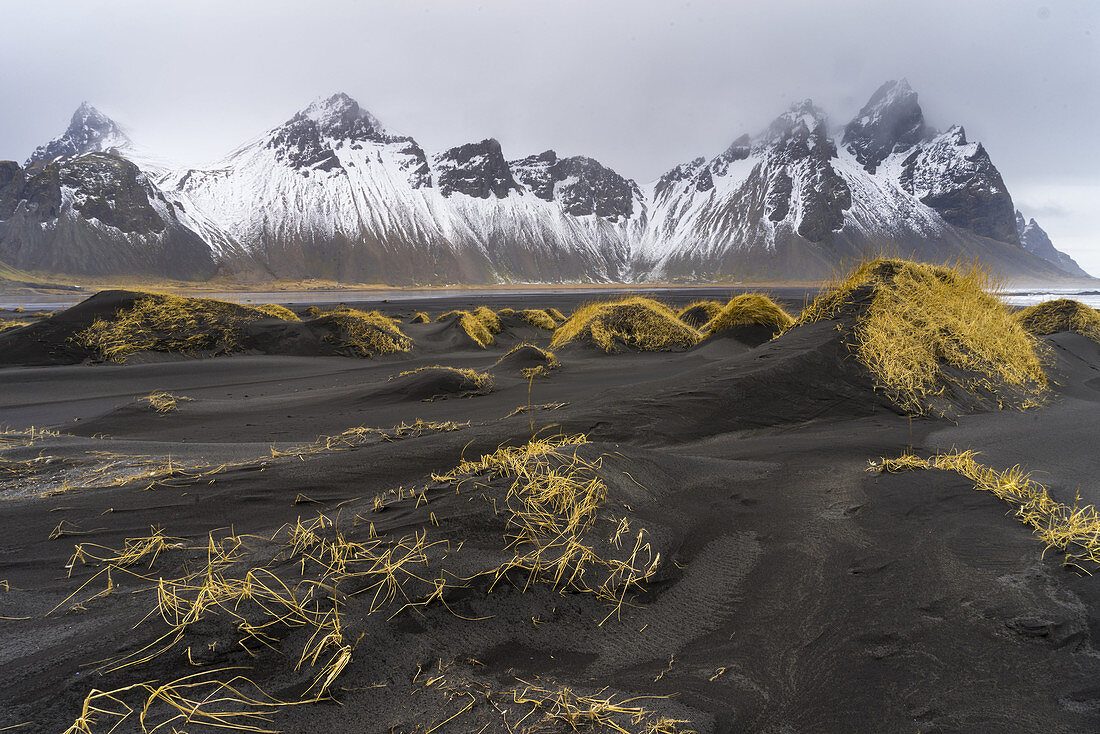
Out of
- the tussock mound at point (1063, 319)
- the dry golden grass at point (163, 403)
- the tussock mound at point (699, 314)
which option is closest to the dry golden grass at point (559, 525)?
the dry golden grass at point (163, 403)

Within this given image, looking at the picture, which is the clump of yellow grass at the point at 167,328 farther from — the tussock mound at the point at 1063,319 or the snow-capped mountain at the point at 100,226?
the snow-capped mountain at the point at 100,226

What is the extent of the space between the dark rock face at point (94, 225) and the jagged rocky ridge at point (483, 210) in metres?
0.31

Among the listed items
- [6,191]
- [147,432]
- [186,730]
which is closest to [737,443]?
[186,730]

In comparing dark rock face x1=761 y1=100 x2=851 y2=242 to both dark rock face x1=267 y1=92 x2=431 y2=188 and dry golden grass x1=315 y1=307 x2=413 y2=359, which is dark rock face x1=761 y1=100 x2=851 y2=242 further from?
dry golden grass x1=315 y1=307 x2=413 y2=359

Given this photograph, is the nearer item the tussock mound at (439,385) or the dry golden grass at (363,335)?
the tussock mound at (439,385)

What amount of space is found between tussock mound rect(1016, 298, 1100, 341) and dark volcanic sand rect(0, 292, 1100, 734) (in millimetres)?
10114

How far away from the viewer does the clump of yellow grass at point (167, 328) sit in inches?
496

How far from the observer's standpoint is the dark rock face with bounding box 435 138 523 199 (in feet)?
504

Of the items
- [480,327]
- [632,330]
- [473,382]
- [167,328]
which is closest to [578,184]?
[480,327]

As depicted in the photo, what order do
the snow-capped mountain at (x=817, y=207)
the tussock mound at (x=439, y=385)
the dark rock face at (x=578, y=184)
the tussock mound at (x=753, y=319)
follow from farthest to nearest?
1. the dark rock face at (x=578, y=184)
2. the snow-capped mountain at (x=817, y=207)
3. the tussock mound at (x=753, y=319)
4. the tussock mound at (x=439, y=385)

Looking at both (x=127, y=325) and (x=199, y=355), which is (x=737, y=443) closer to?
(x=199, y=355)

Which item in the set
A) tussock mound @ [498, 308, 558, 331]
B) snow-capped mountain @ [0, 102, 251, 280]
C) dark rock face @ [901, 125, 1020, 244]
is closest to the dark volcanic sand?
tussock mound @ [498, 308, 558, 331]

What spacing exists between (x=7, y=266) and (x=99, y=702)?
127492 millimetres

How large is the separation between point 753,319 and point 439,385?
9.18m
